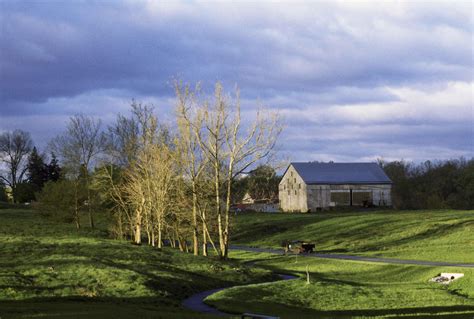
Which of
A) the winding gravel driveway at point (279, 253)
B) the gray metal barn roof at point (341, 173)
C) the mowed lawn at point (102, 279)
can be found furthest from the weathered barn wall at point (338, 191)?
the mowed lawn at point (102, 279)

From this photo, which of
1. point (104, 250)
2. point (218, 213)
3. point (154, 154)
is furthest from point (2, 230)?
point (218, 213)

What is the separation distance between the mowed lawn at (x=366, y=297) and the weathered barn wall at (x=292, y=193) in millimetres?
57776

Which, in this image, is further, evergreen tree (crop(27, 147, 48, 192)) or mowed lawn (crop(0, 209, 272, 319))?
evergreen tree (crop(27, 147, 48, 192))

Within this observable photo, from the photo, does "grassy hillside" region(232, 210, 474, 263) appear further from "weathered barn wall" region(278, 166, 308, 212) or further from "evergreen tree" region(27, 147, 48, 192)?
"evergreen tree" region(27, 147, 48, 192)

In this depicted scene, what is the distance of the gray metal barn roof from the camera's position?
9794 cm

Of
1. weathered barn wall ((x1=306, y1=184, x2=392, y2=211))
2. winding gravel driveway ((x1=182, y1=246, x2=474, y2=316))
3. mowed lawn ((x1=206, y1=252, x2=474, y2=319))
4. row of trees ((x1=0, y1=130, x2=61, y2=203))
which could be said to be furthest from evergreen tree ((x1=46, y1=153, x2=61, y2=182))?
mowed lawn ((x1=206, y1=252, x2=474, y2=319))

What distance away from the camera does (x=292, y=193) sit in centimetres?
10281

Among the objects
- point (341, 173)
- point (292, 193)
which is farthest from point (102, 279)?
point (292, 193)

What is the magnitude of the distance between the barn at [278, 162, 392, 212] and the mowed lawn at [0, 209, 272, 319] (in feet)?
172

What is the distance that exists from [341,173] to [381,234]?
38.0 meters

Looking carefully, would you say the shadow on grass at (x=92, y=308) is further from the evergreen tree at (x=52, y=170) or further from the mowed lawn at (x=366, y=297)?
the evergreen tree at (x=52, y=170)

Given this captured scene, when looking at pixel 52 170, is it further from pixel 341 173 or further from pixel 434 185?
pixel 434 185

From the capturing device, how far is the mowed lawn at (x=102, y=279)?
22.8 metres

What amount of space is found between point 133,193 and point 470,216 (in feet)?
104
